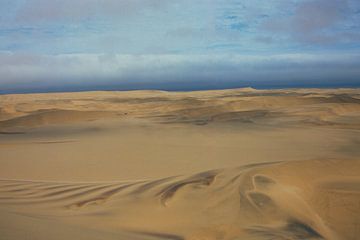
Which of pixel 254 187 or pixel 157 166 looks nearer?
pixel 254 187

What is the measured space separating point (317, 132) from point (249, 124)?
84.8 inches

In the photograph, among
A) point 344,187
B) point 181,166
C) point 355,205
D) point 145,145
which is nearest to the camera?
point 355,205

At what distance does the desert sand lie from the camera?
3621 mm

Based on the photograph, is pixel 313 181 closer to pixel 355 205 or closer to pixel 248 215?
pixel 355 205

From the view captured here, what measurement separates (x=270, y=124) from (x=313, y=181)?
660cm

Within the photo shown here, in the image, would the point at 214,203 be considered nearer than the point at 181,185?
Yes

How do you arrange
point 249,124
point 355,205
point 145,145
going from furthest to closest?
1. point 249,124
2. point 145,145
3. point 355,205

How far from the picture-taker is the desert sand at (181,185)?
11.9 feet

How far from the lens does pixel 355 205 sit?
456cm

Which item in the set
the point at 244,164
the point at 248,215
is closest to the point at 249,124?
the point at 244,164

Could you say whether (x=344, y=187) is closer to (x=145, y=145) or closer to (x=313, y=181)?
(x=313, y=181)

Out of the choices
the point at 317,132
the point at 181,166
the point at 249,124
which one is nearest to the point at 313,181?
the point at 181,166

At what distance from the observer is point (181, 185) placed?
5.07m

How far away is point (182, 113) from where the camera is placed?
16.4m
